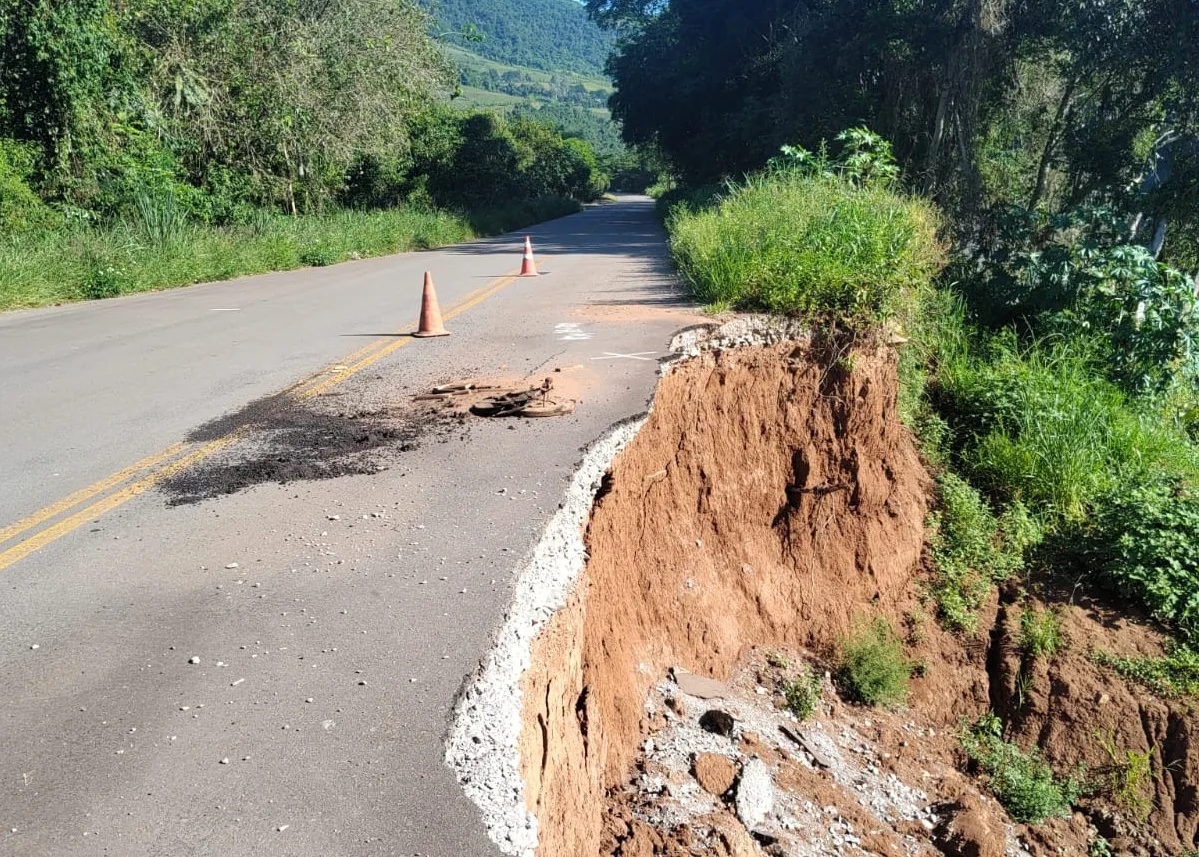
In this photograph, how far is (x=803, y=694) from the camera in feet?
21.3

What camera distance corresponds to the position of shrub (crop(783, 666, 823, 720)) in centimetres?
639

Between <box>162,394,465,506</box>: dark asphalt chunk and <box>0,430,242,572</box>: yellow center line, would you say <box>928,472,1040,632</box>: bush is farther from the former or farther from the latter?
<box>0,430,242,572</box>: yellow center line

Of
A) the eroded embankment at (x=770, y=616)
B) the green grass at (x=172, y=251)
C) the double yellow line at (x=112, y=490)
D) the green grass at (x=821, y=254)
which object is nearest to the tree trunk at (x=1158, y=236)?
the green grass at (x=821, y=254)

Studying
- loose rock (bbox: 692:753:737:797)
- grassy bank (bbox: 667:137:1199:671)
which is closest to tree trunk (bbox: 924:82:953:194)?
grassy bank (bbox: 667:137:1199:671)

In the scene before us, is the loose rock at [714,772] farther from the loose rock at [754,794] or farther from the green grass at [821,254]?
the green grass at [821,254]

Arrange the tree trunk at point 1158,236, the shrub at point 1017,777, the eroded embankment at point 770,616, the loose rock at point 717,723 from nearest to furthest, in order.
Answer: the eroded embankment at point 770,616
the loose rock at point 717,723
the shrub at point 1017,777
the tree trunk at point 1158,236

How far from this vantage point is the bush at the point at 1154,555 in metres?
7.30

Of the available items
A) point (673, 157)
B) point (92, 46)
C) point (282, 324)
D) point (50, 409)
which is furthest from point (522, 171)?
point (50, 409)

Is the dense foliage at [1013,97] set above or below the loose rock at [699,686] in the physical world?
above

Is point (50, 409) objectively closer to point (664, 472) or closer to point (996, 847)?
point (664, 472)

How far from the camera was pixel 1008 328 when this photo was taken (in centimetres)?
1116

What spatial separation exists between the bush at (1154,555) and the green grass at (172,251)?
541 inches

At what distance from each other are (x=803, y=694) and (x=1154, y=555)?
332 centimetres

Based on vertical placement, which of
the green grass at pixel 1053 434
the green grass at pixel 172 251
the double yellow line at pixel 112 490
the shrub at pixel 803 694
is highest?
the green grass at pixel 172 251
